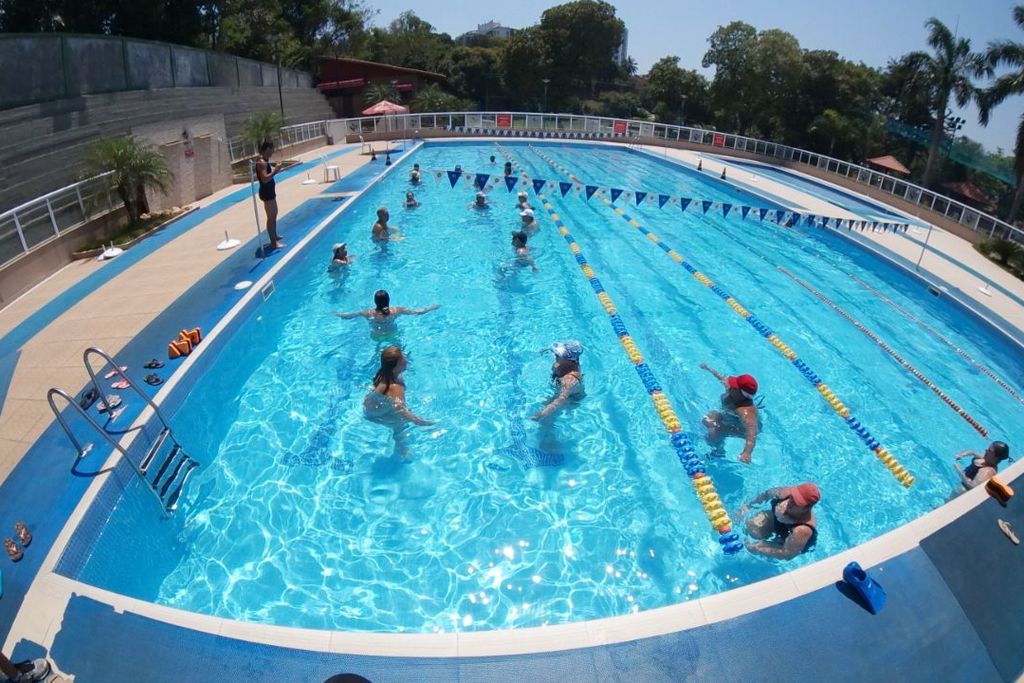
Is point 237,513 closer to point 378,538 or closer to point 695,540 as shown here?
point 378,538

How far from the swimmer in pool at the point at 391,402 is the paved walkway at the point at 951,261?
10757mm

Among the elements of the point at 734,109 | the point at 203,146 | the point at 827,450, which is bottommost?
the point at 827,450

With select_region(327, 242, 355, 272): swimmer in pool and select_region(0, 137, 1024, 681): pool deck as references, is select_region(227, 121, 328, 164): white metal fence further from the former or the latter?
select_region(0, 137, 1024, 681): pool deck

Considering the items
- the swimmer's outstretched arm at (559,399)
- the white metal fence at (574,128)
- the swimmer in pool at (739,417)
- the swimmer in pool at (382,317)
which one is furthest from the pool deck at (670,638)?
the white metal fence at (574,128)

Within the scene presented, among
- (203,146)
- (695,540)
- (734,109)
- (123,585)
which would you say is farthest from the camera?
(734,109)

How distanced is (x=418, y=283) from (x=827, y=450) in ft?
24.2

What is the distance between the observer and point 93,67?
15133mm

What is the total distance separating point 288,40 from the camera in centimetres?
3684

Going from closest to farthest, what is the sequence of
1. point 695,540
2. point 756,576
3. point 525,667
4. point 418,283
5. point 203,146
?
point 525,667
point 756,576
point 695,540
point 418,283
point 203,146

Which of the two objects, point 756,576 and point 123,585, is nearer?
point 123,585

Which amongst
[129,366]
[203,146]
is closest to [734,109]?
[203,146]

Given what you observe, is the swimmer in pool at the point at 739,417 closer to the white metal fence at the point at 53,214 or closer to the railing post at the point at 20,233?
the white metal fence at the point at 53,214

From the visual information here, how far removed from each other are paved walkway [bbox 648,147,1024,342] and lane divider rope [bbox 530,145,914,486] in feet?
15.3

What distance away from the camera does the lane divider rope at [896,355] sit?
7.52m
